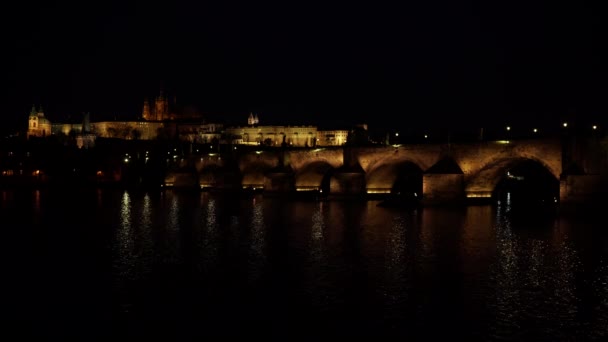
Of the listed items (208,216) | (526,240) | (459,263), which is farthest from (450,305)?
(208,216)

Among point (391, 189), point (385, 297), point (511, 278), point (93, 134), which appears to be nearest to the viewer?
point (385, 297)

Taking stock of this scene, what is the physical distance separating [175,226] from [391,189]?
2139 centimetres

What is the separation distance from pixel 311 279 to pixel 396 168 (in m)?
27.8

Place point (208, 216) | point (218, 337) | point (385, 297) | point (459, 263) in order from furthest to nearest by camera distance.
Result: 1. point (208, 216)
2. point (459, 263)
3. point (385, 297)
4. point (218, 337)

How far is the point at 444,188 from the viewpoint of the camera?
1357 inches

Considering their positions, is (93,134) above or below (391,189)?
above

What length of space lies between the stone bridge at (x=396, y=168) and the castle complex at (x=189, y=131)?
2250 inches

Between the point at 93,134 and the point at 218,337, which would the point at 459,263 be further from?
the point at 93,134

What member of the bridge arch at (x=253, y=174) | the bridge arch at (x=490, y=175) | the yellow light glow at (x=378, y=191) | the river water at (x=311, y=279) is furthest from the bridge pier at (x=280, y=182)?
the river water at (x=311, y=279)

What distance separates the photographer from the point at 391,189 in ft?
146

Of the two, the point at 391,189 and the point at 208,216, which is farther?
the point at 391,189

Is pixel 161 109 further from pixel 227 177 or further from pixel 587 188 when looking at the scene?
pixel 587 188

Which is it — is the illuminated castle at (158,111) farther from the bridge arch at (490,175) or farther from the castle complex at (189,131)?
the bridge arch at (490,175)

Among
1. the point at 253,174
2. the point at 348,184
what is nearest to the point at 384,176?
the point at 348,184
